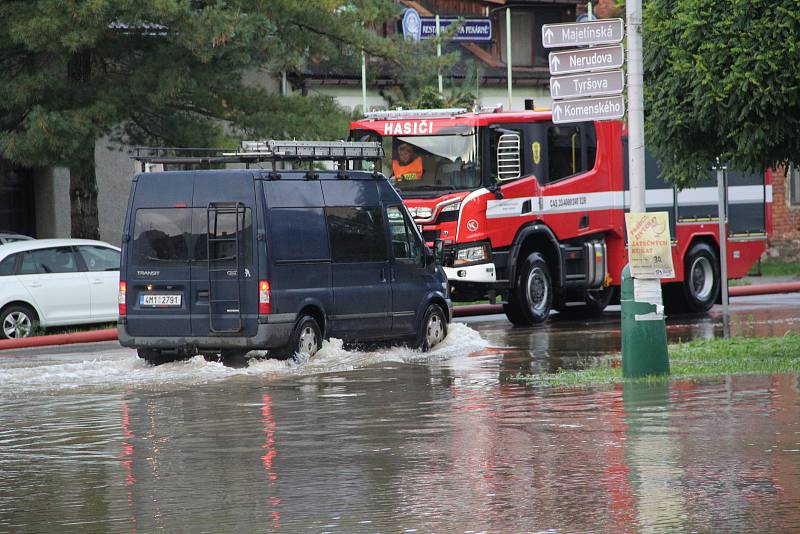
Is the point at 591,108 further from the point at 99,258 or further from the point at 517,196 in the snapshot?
the point at 99,258

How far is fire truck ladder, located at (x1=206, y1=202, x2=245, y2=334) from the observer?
1708cm

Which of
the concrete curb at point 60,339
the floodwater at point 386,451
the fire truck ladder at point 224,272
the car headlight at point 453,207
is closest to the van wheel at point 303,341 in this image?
the floodwater at point 386,451

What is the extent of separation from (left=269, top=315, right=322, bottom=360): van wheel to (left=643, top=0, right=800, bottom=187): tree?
4247mm

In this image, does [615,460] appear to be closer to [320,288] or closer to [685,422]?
[685,422]

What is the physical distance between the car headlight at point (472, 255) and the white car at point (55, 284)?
5285mm

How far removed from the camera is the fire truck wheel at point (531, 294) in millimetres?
23844

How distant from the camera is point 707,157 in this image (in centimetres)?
1652

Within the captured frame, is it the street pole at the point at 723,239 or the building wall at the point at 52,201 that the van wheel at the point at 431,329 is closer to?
the street pole at the point at 723,239

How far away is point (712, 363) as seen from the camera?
16328 millimetres

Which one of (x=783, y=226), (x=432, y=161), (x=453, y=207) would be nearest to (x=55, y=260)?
(x=432, y=161)

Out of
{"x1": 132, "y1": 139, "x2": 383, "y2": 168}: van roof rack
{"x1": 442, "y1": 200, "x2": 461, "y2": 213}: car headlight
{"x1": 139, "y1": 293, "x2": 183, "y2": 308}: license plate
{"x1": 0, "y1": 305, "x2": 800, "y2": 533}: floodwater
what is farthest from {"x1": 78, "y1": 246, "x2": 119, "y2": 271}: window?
{"x1": 139, "y1": 293, "x2": 183, "y2": 308}: license plate

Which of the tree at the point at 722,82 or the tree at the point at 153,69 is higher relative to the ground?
the tree at the point at 153,69

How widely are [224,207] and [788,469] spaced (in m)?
8.79

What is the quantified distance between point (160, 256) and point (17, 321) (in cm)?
647
